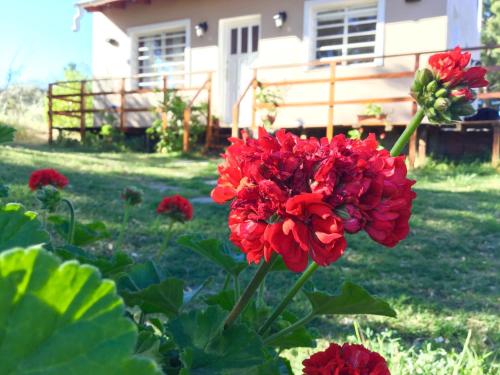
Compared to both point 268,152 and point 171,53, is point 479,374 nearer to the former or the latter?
point 268,152

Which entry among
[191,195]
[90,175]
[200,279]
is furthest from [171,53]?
[200,279]

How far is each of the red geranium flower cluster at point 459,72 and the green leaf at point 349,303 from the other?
0.36 m

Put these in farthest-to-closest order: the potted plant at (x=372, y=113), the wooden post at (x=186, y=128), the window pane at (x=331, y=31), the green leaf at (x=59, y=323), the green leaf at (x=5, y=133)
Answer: the wooden post at (x=186, y=128)
the window pane at (x=331, y=31)
the potted plant at (x=372, y=113)
the green leaf at (x=5, y=133)
the green leaf at (x=59, y=323)

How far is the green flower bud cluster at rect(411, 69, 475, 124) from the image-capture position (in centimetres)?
87

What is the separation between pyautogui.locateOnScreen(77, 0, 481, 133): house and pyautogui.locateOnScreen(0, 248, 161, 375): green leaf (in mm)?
7967

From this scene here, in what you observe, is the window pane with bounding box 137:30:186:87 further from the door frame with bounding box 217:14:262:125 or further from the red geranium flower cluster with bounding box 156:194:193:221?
the red geranium flower cluster with bounding box 156:194:193:221

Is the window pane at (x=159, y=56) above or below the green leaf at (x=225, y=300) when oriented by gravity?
above

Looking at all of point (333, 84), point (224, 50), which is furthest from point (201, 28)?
point (333, 84)

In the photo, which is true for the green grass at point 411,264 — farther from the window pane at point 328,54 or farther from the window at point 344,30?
the window pane at point 328,54

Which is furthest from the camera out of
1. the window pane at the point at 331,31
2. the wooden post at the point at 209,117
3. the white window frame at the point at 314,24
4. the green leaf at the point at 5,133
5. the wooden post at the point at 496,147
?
the wooden post at the point at 209,117

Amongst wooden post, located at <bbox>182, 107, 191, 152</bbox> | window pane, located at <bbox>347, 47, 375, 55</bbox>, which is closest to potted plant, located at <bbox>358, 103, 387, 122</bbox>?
window pane, located at <bbox>347, 47, 375, 55</bbox>

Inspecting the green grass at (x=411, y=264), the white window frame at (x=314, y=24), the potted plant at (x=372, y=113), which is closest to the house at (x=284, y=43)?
→ the white window frame at (x=314, y=24)

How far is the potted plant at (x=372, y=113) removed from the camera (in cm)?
804

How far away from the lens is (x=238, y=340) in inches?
29.2
